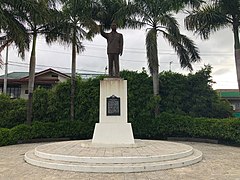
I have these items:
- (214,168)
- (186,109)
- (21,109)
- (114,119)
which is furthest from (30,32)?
(214,168)

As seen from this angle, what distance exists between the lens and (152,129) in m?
14.9

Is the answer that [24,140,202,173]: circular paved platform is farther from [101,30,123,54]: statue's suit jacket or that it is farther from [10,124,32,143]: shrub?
[10,124,32,143]: shrub

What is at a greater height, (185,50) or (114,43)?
(185,50)

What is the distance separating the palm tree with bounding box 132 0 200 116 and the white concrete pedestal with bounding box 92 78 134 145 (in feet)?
15.7

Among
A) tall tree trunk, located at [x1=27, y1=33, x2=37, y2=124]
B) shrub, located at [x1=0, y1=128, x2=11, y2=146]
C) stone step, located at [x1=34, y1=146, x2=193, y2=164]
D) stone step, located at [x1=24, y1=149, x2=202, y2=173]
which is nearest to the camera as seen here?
stone step, located at [x1=24, y1=149, x2=202, y2=173]

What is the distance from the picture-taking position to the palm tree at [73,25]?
47.6ft

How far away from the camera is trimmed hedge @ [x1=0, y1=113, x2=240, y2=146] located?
42.6 feet

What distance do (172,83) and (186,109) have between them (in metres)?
1.86

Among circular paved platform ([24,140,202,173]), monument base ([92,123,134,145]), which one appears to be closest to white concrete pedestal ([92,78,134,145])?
monument base ([92,123,134,145])

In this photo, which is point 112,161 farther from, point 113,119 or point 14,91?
point 14,91

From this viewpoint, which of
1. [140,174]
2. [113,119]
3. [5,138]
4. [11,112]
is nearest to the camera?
[140,174]

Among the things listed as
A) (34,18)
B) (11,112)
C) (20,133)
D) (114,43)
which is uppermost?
(34,18)

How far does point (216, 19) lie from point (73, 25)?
815cm

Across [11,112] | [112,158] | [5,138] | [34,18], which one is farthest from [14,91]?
[112,158]
